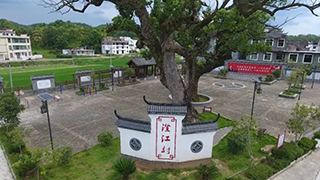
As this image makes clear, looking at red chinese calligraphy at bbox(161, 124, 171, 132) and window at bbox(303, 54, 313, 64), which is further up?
window at bbox(303, 54, 313, 64)

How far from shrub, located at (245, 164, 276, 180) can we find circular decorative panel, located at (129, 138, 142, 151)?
15.6 feet

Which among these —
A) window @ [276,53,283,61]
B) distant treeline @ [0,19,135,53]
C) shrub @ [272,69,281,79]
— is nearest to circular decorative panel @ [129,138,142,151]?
shrub @ [272,69,281,79]

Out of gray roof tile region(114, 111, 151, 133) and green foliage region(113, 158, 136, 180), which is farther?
gray roof tile region(114, 111, 151, 133)

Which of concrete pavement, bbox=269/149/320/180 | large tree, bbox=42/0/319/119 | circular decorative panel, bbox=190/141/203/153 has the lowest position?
concrete pavement, bbox=269/149/320/180

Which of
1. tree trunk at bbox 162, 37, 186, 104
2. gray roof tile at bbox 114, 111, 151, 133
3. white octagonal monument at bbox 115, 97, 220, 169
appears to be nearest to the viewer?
white octagonal monument at bbox 115, 97, 220, 169

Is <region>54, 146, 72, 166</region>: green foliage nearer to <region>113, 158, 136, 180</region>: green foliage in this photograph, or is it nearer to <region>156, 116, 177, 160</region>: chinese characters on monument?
<region>113, 158, 136, 180</region>: green foliage

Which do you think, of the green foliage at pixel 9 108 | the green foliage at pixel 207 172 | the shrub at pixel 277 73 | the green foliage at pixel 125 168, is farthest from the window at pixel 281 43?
the green foliage at pixel 9 108

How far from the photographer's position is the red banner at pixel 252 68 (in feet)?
118

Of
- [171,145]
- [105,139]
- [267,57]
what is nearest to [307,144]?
[171,145]

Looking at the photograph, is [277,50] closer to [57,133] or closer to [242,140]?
[242,140]

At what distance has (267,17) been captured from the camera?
1480cm

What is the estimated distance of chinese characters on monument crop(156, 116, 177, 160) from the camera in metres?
8.58

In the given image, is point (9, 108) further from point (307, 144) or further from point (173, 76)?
point (307, 144)

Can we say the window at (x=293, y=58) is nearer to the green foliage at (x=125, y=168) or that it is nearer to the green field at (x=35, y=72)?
the green field at (x=35, y=72)
